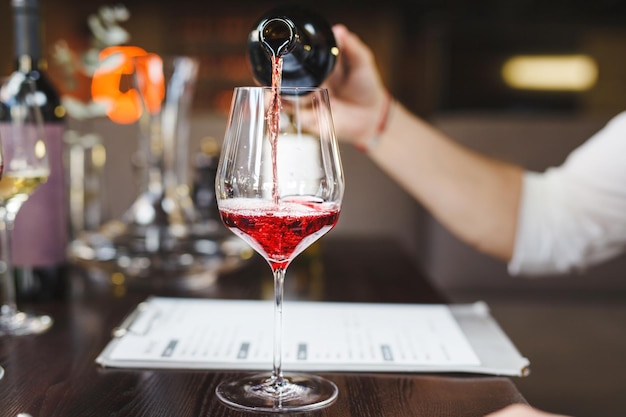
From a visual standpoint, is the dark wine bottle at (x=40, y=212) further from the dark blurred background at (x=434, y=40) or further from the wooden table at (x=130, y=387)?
the dark blurred background at (x=434, y=40)

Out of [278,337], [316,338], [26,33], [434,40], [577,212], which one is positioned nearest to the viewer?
[278,337]

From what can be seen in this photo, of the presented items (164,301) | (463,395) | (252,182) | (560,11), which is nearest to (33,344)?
(164,301)

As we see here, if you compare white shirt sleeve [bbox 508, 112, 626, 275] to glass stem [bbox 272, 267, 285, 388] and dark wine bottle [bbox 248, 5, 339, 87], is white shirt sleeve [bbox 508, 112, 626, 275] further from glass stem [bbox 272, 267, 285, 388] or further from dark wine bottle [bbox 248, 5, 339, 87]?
glass stem [bbox 272, 267, 285, 388]

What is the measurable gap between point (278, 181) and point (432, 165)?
0.60 meters

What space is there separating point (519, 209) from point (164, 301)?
62cm

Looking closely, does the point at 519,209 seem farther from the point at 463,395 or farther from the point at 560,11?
the point at 560,11

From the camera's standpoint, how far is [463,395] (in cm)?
63

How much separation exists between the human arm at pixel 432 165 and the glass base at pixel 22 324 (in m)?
0.52

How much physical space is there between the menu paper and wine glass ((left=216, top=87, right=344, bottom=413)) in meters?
0.08

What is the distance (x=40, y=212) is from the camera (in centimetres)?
92

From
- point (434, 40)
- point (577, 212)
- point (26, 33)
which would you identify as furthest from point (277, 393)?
point (434, 40)

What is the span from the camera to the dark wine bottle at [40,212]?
0.91 m

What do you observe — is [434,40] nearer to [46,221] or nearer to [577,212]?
[577,212]

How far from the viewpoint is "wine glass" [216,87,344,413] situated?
60 cm
